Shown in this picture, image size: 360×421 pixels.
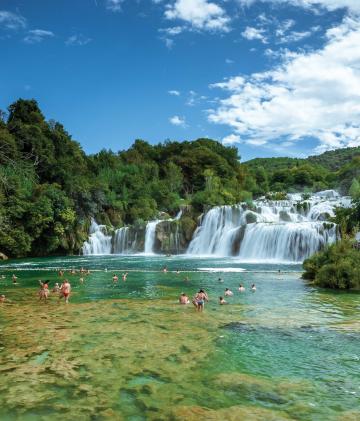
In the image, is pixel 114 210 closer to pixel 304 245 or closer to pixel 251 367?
pixel 304 245

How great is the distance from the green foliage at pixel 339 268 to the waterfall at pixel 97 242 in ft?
106

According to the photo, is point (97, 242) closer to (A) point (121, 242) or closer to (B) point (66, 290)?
(A) point (121, 242)

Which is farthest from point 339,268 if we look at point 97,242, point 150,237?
point 97,242

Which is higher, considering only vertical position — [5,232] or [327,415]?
[5,232]

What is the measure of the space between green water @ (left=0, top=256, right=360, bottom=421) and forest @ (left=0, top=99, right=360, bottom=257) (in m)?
4.97

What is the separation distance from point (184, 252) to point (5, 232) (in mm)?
20586

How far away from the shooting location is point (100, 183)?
58.3 metres

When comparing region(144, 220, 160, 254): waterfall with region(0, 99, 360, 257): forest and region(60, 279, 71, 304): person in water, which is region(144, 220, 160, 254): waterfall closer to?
region(0, 99, 360, 257): forest

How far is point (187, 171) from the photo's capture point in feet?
270

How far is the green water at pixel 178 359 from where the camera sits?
7.21 metres

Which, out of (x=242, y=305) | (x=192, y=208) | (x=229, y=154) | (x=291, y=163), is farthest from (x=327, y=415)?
(x=291, y=163)

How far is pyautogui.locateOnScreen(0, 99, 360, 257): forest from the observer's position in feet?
139

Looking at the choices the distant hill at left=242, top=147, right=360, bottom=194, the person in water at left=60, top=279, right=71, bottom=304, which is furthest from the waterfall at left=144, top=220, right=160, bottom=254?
the distant hill at left=242, top=147, right=360, bottom=194

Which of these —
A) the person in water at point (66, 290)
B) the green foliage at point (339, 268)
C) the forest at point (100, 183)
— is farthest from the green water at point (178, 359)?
the forest at point (100, 183)
